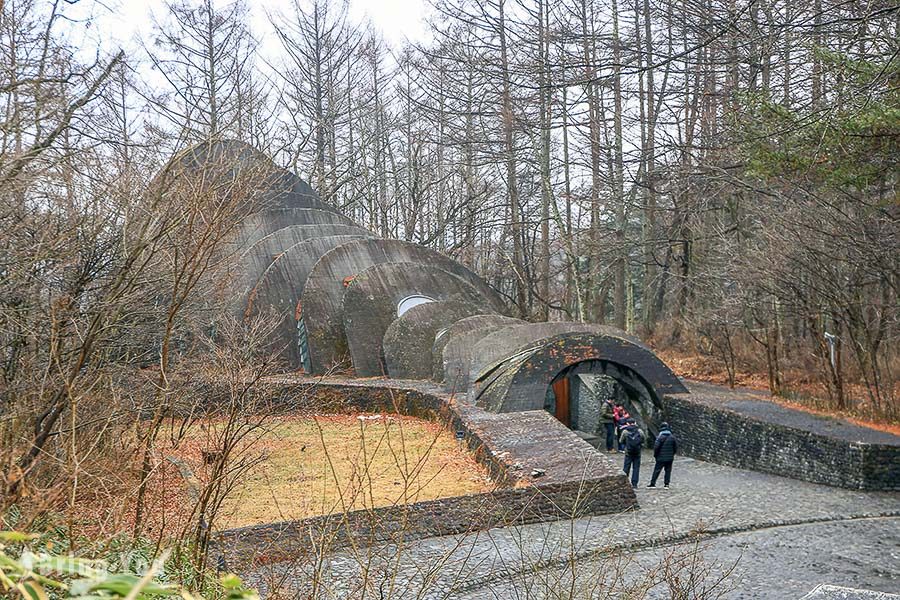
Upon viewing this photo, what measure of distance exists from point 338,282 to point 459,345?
546 centimetres

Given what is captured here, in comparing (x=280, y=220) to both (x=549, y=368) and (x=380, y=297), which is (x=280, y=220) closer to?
(x=380, y=297)

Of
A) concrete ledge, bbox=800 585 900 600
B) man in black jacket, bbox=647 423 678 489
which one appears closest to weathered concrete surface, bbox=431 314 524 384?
man in black jacket, bbox=647 423 678 489

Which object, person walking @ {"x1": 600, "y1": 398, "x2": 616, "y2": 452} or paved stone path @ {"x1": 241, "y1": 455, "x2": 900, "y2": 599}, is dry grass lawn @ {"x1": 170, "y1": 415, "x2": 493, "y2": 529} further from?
person walking @ {"x1": 600, "y1": 398, "x2": 616, "y2": 452}

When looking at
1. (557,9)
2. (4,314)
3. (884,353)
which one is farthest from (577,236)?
(4,314)

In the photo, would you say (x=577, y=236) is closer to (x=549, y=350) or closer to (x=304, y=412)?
(x=549, y=350)

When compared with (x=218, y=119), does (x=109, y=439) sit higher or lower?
lower

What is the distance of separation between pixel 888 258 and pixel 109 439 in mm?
14334

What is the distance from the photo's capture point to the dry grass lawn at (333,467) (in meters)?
9.91

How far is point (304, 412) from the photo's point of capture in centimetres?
1706

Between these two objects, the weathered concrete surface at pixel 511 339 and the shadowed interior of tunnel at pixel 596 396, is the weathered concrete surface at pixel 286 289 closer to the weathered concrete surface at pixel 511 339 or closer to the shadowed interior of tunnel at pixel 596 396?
the weathered concrete surface at pixel 511 339

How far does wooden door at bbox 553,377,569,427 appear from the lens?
20516 mm

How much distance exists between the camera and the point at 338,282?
22.3 meters

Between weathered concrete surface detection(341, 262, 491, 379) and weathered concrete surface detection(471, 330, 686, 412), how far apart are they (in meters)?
3.88

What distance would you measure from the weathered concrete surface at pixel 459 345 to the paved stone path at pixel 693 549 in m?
5.95
